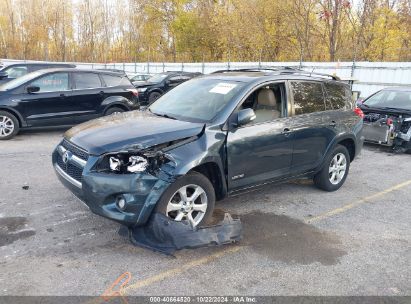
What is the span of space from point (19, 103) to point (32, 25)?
139 feet

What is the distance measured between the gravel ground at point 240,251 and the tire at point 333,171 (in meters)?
0.14

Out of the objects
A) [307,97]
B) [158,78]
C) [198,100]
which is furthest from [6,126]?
[158,78]

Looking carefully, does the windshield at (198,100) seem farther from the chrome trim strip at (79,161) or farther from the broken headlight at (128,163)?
the chrome trim strip at (79,161)

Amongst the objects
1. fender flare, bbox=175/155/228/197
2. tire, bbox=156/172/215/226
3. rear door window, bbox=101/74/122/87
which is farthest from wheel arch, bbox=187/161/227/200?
rear door window, bbox=101/74/122/87

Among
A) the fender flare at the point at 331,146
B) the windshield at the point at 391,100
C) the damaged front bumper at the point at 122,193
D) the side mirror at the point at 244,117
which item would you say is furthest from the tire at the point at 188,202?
the windshield at the point at 391,100

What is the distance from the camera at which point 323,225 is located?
460 cm

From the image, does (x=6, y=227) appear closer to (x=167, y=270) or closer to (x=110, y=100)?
(x=167, y=270)

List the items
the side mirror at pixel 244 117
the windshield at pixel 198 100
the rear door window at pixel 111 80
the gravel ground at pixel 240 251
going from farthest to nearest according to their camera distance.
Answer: the rear door window at pixel 111 80, the windshield at pixel 198 100, the side mirror at pixel 244 117, the gravel ground at pixel 240 251

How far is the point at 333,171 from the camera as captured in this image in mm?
5824

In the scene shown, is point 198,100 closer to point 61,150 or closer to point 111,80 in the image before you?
point 61,150

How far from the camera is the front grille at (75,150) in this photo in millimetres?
3783

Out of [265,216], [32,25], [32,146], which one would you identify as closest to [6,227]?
[265,216]

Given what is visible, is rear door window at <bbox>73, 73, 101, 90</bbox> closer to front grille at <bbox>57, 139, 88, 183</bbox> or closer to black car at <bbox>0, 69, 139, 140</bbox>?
black car at <bbox>0, 69, 139, 140</bbox>

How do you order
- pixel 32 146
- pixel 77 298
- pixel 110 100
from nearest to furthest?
pixel 77 298 → pixel 32 146 → pixel 110 100
